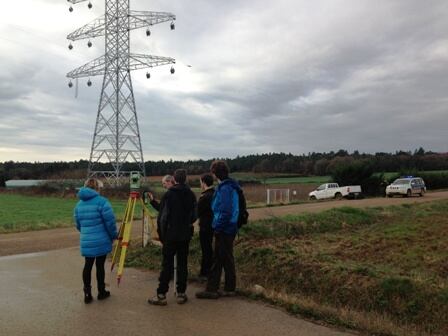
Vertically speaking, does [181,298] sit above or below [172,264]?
below

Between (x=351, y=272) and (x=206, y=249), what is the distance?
8.03 feet

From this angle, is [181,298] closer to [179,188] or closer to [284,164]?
[179,188]

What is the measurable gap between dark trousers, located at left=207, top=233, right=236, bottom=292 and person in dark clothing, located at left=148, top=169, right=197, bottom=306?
1.44 feet

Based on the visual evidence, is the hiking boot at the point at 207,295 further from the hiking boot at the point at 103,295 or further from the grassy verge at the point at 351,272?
the hiking boot at the point at 103,295

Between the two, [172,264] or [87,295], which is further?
[172,264]

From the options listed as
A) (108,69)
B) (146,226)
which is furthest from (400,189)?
(146,226)

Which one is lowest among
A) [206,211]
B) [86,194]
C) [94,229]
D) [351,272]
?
[351,272]

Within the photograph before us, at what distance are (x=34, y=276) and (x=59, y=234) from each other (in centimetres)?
872

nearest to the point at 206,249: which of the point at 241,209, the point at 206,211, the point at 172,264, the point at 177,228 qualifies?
the point at 206,211

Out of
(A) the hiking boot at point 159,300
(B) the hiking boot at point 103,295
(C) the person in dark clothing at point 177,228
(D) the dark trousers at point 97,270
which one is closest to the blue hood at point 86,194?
(D) the dark trousers at point 97,270

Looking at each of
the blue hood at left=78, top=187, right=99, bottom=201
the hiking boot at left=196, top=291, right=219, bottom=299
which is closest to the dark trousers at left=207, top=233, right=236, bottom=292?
the hiking boot at left=196, top=291, right=219, bottom=299

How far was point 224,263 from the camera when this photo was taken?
7469mm

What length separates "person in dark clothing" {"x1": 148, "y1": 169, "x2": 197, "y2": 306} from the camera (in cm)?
706

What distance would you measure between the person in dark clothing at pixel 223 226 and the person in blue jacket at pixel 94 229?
1.48 meters
